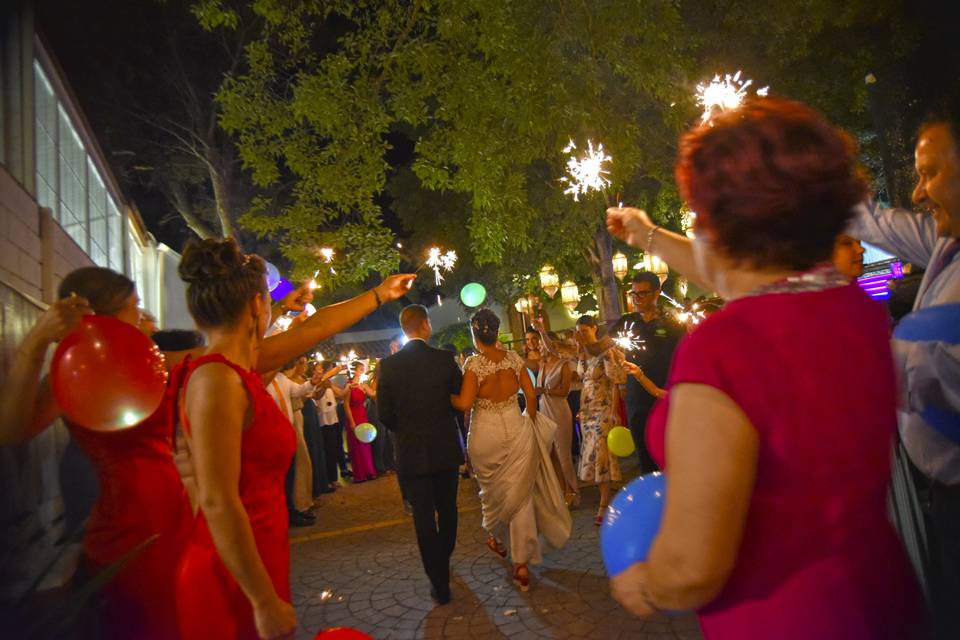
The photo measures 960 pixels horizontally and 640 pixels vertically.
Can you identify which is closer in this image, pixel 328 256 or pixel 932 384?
pixel 932 384

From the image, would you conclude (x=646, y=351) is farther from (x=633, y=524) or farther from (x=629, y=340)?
(x=633, y=524)

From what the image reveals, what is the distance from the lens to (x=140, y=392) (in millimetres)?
2406

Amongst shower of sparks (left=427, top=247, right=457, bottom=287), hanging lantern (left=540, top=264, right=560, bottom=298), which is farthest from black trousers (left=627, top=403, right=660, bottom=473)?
hanging lantern (left=540, top=264, right=560, bottom=298)

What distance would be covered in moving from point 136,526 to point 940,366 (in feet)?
9.84

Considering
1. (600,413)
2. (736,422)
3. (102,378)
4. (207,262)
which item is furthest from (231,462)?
(600,413)

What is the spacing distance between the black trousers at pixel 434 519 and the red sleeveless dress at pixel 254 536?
271 centimetres

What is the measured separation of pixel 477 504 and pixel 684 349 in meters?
6.98

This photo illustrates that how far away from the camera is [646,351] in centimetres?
560

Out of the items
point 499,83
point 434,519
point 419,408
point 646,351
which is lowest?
point 434,519

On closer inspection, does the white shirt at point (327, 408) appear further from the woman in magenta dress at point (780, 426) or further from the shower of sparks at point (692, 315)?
the woman in magenta dress at point (780, 426)

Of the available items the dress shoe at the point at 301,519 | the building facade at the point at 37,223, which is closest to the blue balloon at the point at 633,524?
the building facade at the point at 37,223

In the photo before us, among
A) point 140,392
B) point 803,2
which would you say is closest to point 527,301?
point 803,2

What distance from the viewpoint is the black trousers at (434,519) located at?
463 centimetres

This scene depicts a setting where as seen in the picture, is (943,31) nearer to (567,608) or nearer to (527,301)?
(567,608)
